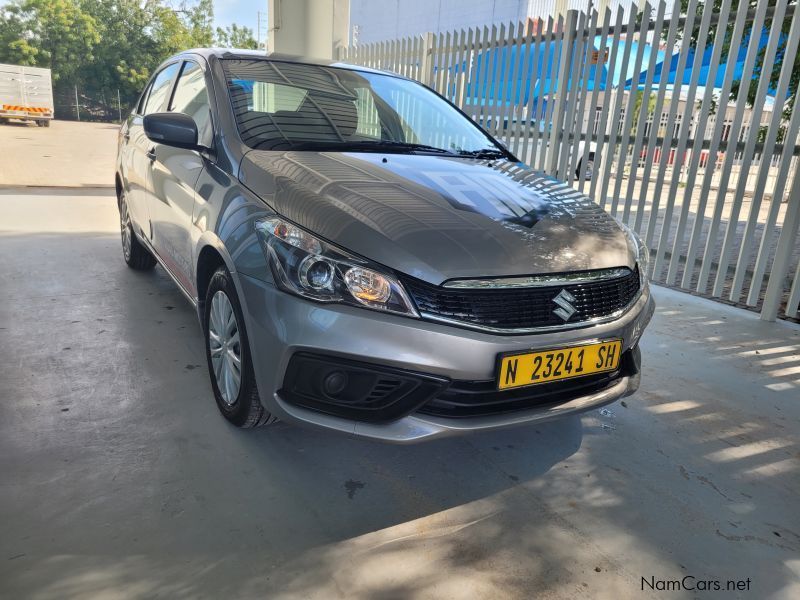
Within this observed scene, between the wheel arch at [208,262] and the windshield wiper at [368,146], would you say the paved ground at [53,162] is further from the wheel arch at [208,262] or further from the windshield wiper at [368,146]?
the windshield wiper at [368,146]

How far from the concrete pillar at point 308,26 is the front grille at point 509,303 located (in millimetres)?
8511

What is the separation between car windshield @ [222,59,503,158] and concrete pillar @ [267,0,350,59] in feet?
22.4

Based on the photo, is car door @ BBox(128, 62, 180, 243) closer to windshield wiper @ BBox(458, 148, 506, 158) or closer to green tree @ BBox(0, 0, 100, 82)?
windshield wiper @ BBox(458, 148, 506, 158)

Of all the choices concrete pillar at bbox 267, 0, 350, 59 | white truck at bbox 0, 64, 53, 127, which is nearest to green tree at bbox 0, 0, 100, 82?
white truck at bbox 0, 64, 53, 127

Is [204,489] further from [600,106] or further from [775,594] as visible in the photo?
[600,106]

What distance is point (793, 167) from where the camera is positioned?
450 cm

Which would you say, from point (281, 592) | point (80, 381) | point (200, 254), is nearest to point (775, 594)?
point (281, 592)

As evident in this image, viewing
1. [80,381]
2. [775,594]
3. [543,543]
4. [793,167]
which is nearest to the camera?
[775,594]

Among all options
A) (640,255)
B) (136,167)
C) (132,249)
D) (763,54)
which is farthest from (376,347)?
(763,54)

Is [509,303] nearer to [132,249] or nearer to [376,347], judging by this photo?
[376,347]

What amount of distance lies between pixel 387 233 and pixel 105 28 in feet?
170

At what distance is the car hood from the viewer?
1868 millimetres

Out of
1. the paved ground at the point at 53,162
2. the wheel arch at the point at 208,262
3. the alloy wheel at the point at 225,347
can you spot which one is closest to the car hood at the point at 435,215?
the wheel arch at the point at 208,262

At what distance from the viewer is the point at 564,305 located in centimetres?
196
